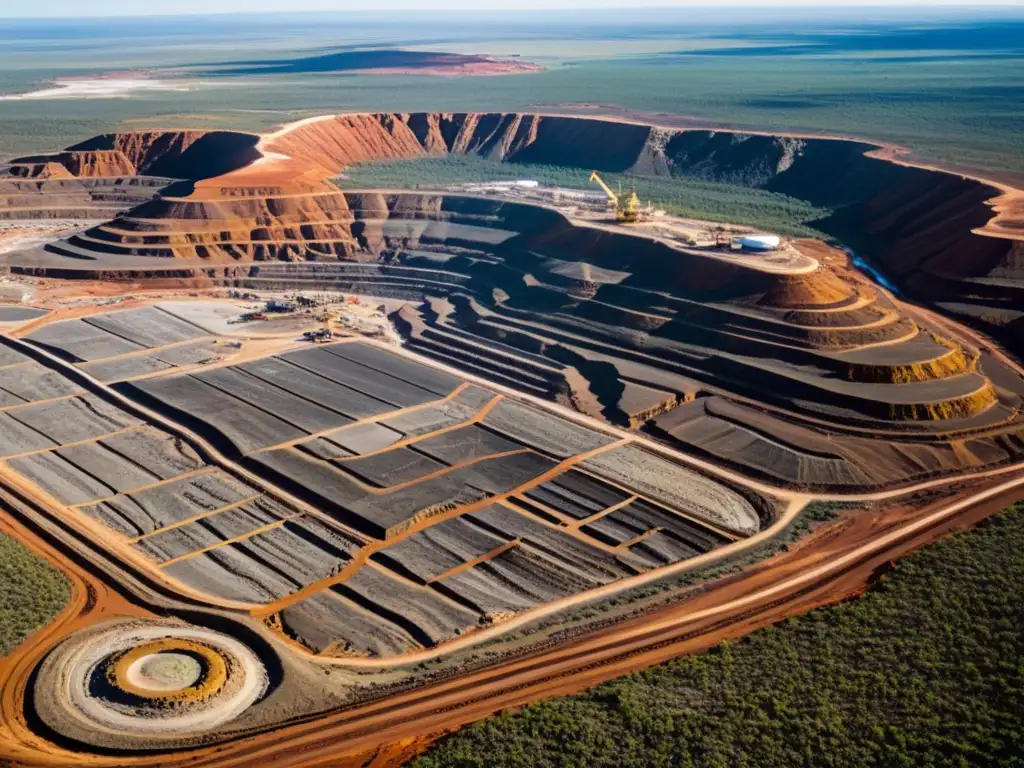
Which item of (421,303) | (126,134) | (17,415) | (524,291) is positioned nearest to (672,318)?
(524,291)

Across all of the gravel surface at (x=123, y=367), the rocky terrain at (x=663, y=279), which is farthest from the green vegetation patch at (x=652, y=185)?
the gravel surface at (x=123, y=367)

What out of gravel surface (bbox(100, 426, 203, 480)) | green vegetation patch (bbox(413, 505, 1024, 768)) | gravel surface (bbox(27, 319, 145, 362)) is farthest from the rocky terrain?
gravel surface (bbox(100, 426, 203, 480))

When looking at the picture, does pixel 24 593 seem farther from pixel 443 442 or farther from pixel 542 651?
pixel 443 442

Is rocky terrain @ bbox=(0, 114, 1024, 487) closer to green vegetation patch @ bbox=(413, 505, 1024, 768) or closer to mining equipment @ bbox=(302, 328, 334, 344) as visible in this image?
mining equipment @ bbox=(302, 328, 334, 344)

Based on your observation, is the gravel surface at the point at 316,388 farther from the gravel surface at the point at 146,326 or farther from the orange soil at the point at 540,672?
the orange soil at the point at 540,672

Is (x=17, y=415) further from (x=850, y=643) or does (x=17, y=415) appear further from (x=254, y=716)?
(x=850, y=643)

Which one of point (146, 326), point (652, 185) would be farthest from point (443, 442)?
point (652, 185)
